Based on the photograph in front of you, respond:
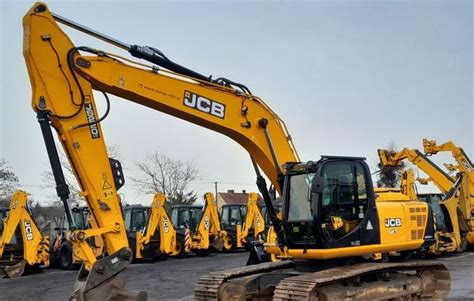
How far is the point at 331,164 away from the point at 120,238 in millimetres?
3125

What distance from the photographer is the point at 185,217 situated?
21.3 meters

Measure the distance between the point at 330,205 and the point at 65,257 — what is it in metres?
12.9

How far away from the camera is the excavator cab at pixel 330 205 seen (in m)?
7.31

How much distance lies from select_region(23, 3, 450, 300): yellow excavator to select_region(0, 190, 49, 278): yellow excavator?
31.6 ft

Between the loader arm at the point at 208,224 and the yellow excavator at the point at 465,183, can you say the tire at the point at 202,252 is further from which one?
the yellow excavator at the point at 465,183

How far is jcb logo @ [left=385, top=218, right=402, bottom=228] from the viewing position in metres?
8.03

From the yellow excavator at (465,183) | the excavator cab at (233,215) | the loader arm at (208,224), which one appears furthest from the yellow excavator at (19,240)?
→ the yellow excavator at (465,183)

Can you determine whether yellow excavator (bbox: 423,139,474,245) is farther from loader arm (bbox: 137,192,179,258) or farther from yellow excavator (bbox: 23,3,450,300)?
loader arm (bbox: 137,192,179,258)

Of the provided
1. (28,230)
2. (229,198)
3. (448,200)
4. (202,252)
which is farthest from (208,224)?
(229,198)

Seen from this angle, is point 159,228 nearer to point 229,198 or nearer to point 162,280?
point 162,280

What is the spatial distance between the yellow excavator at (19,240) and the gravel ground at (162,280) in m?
0.46

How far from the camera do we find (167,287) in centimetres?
1212

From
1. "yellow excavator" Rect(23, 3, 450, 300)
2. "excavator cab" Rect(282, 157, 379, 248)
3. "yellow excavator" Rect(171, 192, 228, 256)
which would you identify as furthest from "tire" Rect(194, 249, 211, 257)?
"excavator cab" Rect(282, 157, 379, 248)

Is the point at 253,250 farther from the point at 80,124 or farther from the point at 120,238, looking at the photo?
the point at 80,124
